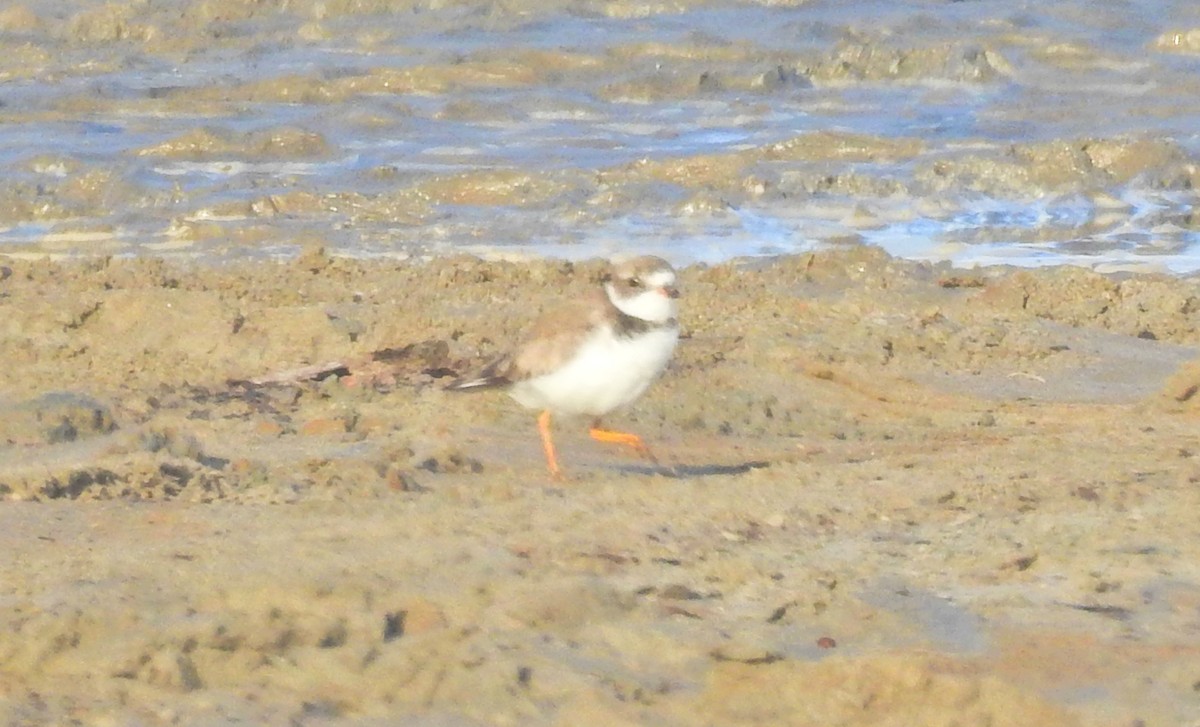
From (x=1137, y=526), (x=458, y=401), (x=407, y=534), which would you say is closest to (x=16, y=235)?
(x=458, y=401)

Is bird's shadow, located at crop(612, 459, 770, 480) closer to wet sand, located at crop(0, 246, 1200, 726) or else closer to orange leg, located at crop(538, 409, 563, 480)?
wet sand, located at crop(0, 246, 1200, 726)

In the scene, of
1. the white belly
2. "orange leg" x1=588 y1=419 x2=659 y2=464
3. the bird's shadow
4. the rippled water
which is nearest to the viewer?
the white belly

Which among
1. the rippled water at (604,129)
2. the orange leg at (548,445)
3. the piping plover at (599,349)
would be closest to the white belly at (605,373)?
the piping plover at (599,349)

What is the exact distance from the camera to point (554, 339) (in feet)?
19.1

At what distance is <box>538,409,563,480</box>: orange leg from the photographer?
18.8 ft

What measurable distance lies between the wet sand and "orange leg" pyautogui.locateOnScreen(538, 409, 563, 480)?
0.24 ft

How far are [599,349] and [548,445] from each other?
355mm

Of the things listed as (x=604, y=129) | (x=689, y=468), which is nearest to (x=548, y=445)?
(x=689, y=468)

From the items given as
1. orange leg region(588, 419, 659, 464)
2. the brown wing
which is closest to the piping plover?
the brown wing

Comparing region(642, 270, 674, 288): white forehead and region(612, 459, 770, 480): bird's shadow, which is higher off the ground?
region(642, 270, 674, 288): white forehead

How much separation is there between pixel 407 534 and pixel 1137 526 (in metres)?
1.69

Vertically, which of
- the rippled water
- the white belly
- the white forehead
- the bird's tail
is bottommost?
the rippled water

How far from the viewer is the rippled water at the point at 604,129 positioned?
11.6m

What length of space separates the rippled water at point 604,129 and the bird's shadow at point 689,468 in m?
4.68
